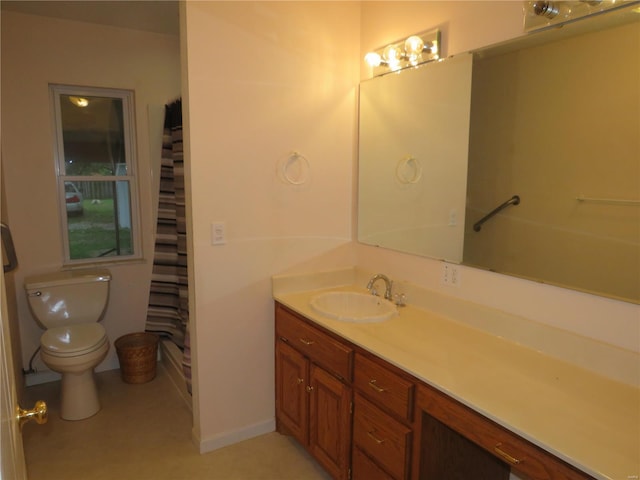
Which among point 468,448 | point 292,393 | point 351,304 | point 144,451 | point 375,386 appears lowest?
point 144,451

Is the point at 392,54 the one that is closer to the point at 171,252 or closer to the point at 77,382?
the point at 171,252

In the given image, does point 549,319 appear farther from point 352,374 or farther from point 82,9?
point 82,9

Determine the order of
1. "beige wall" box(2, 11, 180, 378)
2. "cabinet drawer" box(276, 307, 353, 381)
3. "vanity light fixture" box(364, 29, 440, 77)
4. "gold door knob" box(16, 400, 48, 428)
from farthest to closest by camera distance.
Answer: "beige wall" box(2, 11, 180, 378) → "vanity light fixture" box(364, 29, 440, 77) → "cabinet drawer" box(276, 307, 353, 381) → "gold door knob" box(16, 400, 48, 428)

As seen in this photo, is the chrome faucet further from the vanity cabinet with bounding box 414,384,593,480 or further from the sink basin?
the vanity cabinet with bounding box 414,384,593,480

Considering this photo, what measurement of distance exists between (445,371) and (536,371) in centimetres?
31

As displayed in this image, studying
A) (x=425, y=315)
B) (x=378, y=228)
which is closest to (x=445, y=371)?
(x=425, y=315)

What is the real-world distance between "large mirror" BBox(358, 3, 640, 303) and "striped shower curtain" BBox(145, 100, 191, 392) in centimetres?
140

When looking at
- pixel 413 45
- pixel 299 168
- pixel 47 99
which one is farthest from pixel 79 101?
pixel 413 45

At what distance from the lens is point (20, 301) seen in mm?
2918

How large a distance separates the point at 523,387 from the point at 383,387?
0.49m

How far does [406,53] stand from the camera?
2141 mm

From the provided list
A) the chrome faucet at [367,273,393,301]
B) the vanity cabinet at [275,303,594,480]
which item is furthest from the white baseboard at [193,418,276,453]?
the chrome faucet at [367,273,393,301]

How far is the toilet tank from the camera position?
9.20 feet

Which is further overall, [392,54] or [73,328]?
[73,328]
